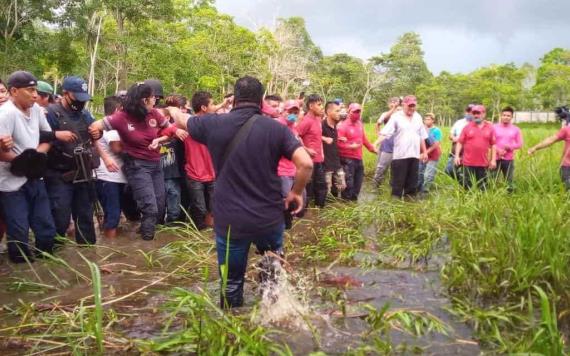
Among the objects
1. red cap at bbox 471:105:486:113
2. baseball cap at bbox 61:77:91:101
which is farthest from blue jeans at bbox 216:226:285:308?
red cap at bbox 471:105:486:113

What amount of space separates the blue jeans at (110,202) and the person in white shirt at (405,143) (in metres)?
4.20

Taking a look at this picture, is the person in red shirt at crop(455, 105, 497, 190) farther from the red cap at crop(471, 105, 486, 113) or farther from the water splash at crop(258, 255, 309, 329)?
the water splash at crop(258, 255, 309, 329)

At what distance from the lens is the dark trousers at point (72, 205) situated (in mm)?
4922

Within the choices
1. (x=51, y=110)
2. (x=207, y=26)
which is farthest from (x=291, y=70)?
(x=51, y=110)

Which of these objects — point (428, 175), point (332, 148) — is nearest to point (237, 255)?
point (332, 148)

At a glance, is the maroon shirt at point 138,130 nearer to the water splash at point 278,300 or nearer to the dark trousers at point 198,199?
the dark trousers at point 198,199

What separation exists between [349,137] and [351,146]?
0.15 m

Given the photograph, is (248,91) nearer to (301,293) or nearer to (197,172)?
(301,293)

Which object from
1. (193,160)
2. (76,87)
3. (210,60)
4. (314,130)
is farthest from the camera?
(210,60)

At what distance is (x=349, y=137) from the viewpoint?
815cm

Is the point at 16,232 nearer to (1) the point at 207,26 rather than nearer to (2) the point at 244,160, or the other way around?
(2) the point at 244,160

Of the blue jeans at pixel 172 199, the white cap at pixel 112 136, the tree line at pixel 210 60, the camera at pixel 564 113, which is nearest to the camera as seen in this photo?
the white cap at pixel 112 136

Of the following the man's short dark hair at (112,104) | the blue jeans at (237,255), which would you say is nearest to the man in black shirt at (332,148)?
the man's short dark hair at (112,104)

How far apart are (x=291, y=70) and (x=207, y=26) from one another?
9.14 metres
